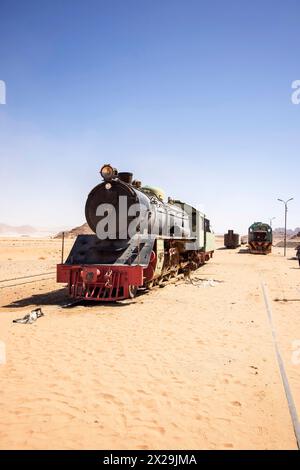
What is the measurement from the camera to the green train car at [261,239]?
35688 mm

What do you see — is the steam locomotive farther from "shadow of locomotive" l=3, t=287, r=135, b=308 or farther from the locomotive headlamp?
"shadow of locomotive" l=3, t=287, r=135, b=308

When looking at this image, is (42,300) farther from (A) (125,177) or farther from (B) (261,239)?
(B) (261,239)

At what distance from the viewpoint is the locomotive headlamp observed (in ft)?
33.4

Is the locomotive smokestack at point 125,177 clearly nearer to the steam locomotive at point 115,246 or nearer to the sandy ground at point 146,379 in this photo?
the steam locomotive at point 115,246

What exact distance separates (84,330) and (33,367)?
1875 mm

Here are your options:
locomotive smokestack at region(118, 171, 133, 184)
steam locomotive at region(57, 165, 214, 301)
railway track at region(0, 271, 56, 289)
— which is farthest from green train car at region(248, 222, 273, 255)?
locomotive smokestack at region(118, 171, 133, 184)

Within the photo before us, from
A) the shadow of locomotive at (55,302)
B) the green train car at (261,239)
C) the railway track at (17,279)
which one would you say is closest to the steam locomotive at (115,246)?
the shadow of locomotive at (55,302)

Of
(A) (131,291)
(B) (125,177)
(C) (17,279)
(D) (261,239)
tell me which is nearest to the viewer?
(A) (131,291)

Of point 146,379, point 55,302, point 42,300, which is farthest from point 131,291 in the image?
point 146,379

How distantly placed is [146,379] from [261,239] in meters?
33.3

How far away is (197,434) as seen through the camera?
137 inches

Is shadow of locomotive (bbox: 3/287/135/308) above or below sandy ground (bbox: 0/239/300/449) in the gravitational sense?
above

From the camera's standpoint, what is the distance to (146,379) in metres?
4.72

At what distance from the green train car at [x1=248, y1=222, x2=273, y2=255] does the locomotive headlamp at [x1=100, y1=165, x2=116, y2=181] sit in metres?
28.5
